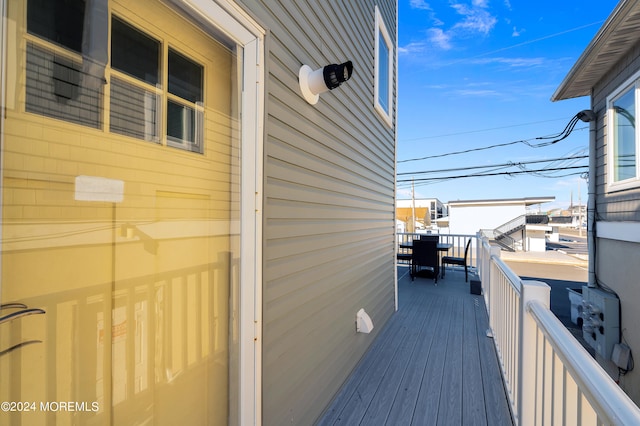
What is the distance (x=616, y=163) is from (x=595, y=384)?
17.2 ft

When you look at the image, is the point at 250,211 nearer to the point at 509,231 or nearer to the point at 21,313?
the point at 21,313

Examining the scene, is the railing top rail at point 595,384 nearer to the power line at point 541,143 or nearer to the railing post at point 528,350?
the railing post at point 528,350

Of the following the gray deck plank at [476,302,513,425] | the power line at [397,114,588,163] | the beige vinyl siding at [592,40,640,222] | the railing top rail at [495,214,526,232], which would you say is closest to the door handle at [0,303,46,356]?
the gray deck plank at [476,302,513,425]

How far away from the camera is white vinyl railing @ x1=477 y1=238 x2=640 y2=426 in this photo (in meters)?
0.66

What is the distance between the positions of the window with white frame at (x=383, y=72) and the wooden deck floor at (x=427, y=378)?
270 centimetres

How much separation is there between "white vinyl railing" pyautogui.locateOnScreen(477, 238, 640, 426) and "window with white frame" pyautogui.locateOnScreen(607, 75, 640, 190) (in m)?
3.34

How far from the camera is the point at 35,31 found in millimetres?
706

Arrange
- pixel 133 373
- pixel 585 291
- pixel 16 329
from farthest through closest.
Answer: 1. pixel 585 291
2. pixel 133 373
3. pixel 16 329

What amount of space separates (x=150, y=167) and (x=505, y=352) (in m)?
2.78

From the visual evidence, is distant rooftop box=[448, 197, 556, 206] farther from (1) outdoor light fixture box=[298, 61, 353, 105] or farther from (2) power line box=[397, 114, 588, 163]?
Result: (1) outdoor light fixture box=[298, 61, 353, 105]

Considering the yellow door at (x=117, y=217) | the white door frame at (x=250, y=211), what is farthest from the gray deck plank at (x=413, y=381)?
the yellow door at (x=117, y=217)

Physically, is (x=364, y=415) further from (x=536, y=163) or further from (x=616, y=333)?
(x=536, y=163)

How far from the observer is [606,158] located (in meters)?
4.40

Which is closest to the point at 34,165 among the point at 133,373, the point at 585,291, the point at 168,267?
the point at 168,267
